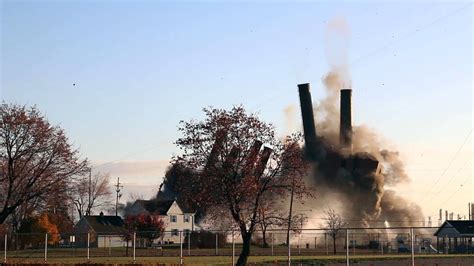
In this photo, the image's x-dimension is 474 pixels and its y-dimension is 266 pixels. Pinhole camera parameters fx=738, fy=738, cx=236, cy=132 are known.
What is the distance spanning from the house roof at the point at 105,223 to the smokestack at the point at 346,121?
4401 cm

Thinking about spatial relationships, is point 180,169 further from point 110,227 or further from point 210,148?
point 110,227

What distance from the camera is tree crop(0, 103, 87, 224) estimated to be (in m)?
47.7

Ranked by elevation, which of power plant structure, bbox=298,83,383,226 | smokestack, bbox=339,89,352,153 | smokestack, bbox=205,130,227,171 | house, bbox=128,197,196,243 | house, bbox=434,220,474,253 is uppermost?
smokestack, bbox=339,89,352,153

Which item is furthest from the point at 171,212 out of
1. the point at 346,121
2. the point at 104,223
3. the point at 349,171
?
the point at 349,171

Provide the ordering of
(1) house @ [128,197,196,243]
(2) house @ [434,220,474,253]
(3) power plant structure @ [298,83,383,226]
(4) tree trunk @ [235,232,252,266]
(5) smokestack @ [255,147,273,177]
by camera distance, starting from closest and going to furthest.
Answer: (4) tree trunk @ [235,232,252,266] → (5) smokestack @ [255,147,273,177] → (2) house @ [434,220,474,253] → (1) house @ [128,197,196,243] → (3) power plant structure @ [298,83,383,226]

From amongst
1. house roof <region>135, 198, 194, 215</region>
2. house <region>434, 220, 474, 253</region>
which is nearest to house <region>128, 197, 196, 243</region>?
house roof <region>135, 198, 194, 215</region>

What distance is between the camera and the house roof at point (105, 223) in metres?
113

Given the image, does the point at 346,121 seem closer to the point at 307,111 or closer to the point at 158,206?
the point at 307,111

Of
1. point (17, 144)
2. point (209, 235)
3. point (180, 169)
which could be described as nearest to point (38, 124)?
point (17, 144)

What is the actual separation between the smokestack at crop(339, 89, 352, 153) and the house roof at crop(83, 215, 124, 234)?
44.0 meters

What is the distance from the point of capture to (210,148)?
3775cm

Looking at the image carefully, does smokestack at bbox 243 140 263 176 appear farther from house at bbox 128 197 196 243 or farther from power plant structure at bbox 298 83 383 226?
power plant structure at bbox 298 83 383 226

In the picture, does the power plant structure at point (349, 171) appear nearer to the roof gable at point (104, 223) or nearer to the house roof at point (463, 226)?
the roof gable at point (104, 223)

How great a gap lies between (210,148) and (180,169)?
2.12 metres
